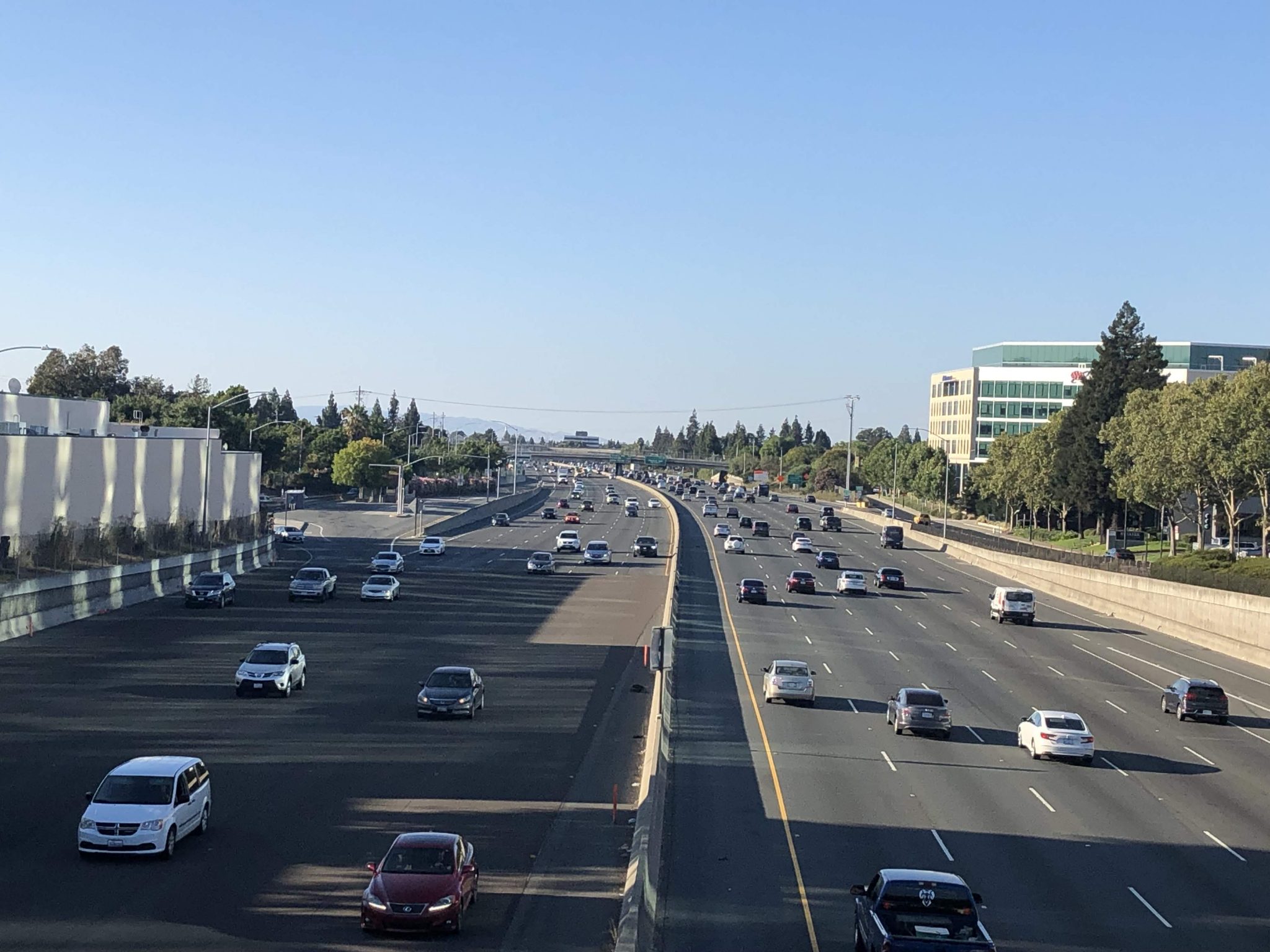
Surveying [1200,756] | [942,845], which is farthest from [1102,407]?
[942,845]

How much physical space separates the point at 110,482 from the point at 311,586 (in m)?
12.0

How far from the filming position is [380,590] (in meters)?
62.6

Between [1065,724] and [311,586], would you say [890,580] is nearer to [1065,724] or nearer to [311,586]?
[311,586]

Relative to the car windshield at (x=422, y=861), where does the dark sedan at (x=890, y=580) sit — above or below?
below

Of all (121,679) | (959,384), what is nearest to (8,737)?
(121,679)

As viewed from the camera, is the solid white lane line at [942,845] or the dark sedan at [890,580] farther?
the dark sedan at [890,580]

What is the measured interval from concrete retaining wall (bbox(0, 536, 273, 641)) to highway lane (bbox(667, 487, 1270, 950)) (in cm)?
2396

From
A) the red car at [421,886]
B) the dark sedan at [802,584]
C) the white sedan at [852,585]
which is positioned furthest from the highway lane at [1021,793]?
the dark sedan at [802,584]

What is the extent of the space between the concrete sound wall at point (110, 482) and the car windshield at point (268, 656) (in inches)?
870

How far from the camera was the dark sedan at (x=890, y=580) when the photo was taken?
7619 cm

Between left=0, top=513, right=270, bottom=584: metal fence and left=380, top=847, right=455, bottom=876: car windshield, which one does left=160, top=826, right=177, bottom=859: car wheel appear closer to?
left=380, top=847, right=455, bottom=876: car windshield

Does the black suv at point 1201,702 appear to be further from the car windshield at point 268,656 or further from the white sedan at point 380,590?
the white sedan at point 380,590

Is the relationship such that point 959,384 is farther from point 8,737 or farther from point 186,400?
point 8,737

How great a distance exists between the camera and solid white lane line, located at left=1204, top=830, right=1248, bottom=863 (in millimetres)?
23344
